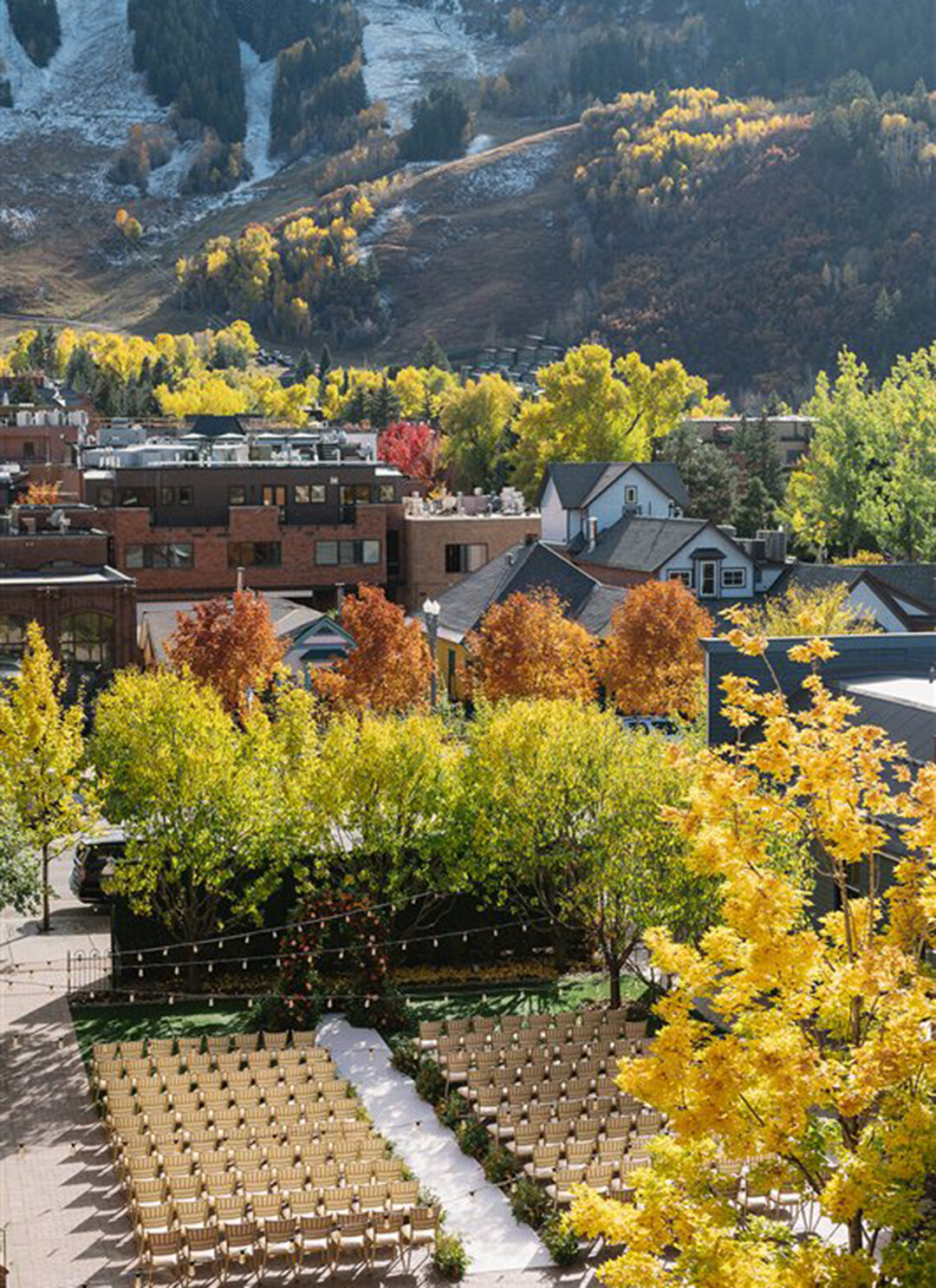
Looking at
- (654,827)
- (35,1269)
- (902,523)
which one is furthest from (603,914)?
(902,523)

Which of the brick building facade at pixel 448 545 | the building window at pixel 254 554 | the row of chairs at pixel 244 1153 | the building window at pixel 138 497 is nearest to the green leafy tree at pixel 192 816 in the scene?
the row of chairs at pixel 244 1153

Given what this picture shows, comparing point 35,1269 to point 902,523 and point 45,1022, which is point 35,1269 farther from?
point 902,523

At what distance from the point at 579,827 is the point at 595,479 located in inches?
2266

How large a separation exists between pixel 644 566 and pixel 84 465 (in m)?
35.5

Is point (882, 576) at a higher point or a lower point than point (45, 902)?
higher

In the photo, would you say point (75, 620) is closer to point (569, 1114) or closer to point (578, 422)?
point (569, 1114)

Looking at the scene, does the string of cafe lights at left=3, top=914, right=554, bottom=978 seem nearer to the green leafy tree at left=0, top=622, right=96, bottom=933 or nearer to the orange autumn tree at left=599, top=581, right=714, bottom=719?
the green leafy tree at left=0, top=622, right=96, bottom=933

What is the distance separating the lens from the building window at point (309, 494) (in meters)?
90.1

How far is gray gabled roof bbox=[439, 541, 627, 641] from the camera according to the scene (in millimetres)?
72188

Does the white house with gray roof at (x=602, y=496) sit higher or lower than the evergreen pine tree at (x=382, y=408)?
lower

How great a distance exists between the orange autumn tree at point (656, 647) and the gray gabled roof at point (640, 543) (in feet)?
44.8

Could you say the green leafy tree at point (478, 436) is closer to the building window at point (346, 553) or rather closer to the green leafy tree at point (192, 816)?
the building window at point (346, 553)

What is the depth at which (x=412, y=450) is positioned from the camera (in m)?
149

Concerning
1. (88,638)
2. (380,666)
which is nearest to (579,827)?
(380,666)
